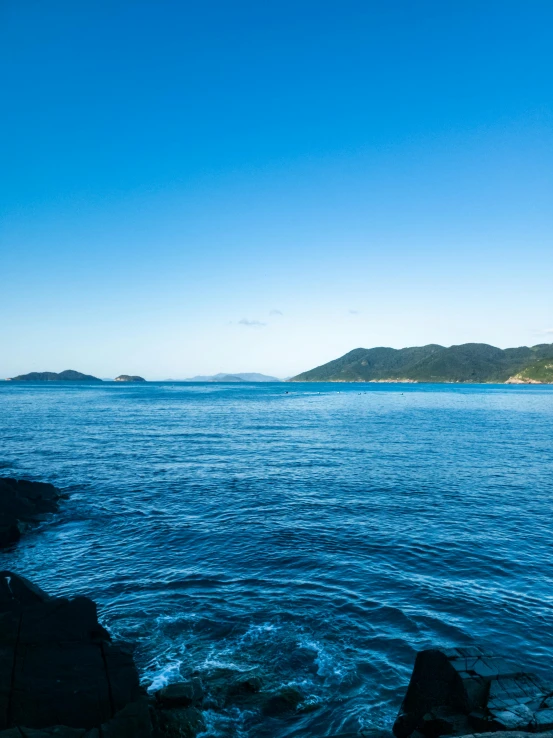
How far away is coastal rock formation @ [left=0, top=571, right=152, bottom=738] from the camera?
14.5m

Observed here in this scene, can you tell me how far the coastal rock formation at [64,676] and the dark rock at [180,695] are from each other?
3.04 ft

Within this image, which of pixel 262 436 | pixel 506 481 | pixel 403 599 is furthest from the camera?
pixel 262 436

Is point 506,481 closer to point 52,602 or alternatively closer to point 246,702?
point 246,702

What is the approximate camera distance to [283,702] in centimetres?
1780

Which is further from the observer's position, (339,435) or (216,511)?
(339,435)

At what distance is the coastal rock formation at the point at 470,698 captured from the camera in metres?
14.1

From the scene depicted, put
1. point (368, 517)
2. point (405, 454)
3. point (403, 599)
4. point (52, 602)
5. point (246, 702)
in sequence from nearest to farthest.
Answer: point (246, 702)
point (52, 602)
point (403, 599)
point (368, 517)
point (405, 454)

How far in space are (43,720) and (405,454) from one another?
62758mm

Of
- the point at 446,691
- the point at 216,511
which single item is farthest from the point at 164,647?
the point at 216,511

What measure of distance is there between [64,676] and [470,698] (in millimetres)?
14475

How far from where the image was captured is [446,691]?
15602 mm

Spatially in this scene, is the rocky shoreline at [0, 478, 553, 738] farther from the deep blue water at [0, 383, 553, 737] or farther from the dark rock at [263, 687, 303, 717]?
the deep blue water at [0, 383, 553, 737]

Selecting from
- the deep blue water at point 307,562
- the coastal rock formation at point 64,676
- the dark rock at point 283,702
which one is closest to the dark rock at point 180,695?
the coastal rock formation at point 64,676

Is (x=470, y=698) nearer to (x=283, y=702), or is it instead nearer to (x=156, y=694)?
(x=283, y=702)
